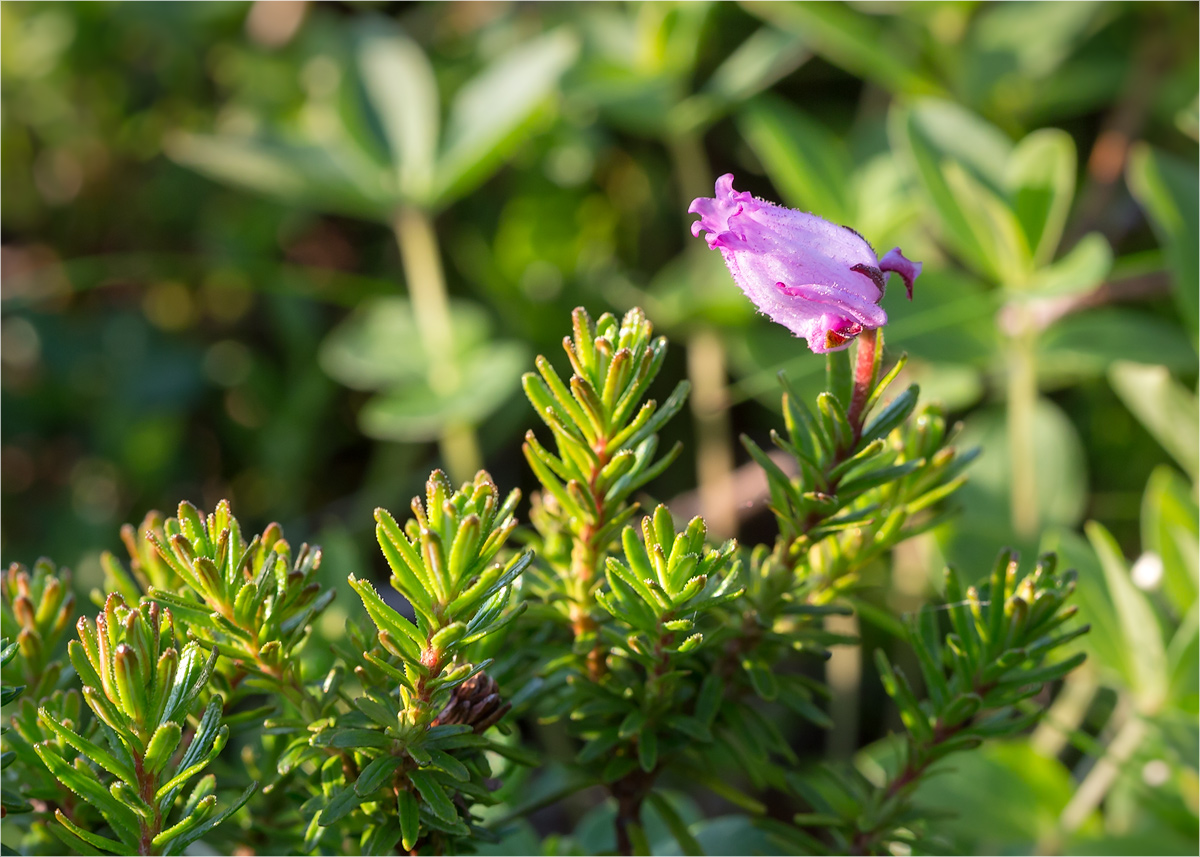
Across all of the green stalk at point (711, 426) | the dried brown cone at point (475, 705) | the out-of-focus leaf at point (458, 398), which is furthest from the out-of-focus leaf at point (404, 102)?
the dried brown cone at point (475, 705)

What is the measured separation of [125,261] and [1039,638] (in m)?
2.01

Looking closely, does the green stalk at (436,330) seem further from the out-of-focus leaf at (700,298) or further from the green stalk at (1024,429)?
the green stalk at (1024,429)

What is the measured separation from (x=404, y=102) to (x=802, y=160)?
2.51 ft

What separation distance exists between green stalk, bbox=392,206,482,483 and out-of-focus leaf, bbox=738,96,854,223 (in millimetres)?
593

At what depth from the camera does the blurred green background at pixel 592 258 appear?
130cm

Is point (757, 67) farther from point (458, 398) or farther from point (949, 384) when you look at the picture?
point (458, 398)

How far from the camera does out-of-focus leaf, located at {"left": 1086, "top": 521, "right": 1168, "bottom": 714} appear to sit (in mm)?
1010

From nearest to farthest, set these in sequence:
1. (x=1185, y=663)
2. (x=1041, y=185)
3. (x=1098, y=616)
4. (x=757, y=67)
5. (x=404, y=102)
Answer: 1. (x=1185, y=663)
2. (x=1098, y=616)
3. (x=1041, y=185)
4. (x=757, y=67)
5. (x=404, y=102)

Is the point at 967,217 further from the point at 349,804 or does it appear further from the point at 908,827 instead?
the point at 349,804

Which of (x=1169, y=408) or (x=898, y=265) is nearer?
(x=898, y=265)

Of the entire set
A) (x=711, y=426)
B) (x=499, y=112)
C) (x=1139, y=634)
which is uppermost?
(x=499, y=112)

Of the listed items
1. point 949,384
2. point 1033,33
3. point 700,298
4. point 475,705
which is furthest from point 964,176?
point 475,705

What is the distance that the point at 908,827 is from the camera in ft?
2.40

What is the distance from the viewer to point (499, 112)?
1.74 metres
